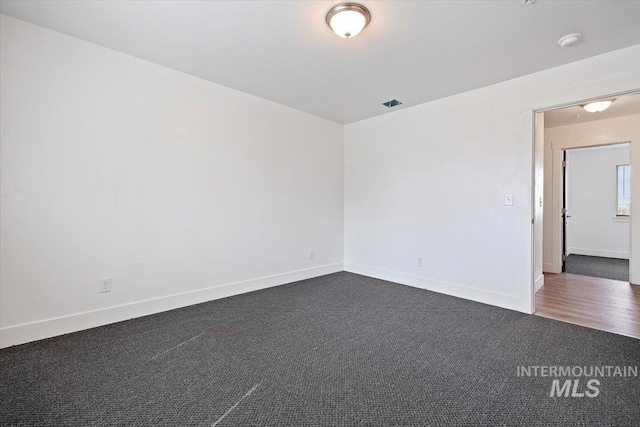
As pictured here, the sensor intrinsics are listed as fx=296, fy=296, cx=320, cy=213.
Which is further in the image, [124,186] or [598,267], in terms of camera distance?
[598,267]

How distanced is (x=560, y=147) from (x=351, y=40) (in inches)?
177

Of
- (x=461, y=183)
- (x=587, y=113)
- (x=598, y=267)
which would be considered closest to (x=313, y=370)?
(x=461, y=183)

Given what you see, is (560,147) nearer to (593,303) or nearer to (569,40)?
(593,303)

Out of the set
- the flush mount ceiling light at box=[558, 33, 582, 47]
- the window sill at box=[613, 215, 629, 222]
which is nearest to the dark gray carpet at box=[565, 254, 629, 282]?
the window sill at box=[613, 215, 629, 222]

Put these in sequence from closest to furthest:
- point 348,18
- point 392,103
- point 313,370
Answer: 1. point 313,370
2. point 348,18
3. point 392,103

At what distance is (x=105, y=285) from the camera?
2.69 meters

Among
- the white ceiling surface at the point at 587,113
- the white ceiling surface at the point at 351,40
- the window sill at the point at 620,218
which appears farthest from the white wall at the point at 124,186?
the window sill at the point at 620,218

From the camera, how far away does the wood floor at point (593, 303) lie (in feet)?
9.11

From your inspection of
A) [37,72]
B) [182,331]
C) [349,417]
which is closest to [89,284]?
[182,331]

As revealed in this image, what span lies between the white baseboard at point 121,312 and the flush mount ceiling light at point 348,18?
288cm

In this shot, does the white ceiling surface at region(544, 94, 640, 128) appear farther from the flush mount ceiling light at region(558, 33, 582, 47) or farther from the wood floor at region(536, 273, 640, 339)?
the wood floor at region(536, 273, 640, 339)

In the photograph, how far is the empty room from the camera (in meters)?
1.78

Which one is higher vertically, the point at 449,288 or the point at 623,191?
the point at 623,191

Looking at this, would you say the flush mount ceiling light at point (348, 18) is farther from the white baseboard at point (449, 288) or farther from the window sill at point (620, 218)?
the window sill at point (620, 218)
